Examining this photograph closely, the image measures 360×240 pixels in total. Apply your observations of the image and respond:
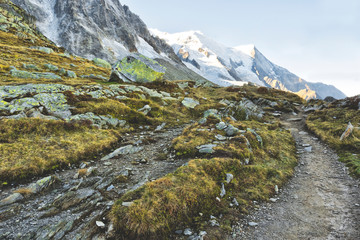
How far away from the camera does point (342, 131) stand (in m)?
16.0

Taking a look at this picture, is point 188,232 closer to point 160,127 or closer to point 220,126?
point 220,126

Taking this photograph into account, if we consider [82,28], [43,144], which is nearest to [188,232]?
[43,144]

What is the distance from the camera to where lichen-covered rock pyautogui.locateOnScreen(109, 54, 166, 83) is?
31078 millimetres

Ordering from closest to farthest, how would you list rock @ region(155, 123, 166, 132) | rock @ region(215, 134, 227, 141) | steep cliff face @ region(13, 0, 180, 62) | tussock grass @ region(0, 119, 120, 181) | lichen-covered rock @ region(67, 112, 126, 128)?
tussock grass @ region(0, 119, 120, 181)
rock @ region(215, 134, 227, 141)
lichen-covered rock @ region(67, 112, 126, 128)
rock @ region(155, 123, 166, 132)
steep cliff face @ region(13, 0, 180, 62)

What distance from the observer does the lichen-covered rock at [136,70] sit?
102 feet

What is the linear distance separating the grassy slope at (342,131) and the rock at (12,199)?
17.7 m

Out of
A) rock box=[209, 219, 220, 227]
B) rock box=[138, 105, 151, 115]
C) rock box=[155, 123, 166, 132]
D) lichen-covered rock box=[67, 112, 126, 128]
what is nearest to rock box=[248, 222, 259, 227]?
rock box=[209, 219, 220, 227]

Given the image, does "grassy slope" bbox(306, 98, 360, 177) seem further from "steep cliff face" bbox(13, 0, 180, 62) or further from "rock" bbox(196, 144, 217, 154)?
"steep cliff face" bbox(13, 0, 180, 62)

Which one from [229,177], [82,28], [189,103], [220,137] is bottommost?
[229,177]

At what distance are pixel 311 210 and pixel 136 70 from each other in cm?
3197

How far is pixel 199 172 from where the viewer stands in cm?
802

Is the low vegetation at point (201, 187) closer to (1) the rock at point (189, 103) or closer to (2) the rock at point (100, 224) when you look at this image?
(2) the rock at point (100, 224)

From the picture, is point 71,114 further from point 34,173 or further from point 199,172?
point 199,172

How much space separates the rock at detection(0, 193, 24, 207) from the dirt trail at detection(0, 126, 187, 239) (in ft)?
0.61
